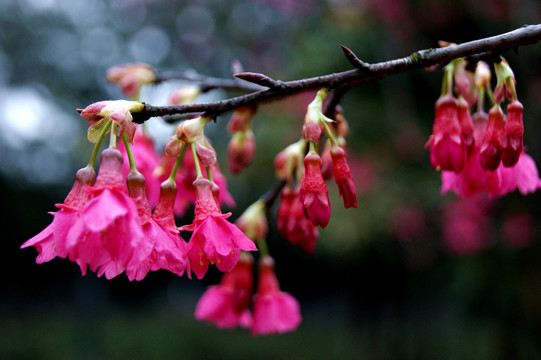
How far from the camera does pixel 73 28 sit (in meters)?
12.4

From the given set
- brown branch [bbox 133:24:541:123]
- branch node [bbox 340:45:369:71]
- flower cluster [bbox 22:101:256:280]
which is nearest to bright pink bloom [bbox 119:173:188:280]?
flower cluster [bbox 22:101:256:280]

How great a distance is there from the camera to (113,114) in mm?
592

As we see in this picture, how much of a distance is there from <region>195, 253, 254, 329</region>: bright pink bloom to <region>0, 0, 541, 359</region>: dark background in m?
0.60

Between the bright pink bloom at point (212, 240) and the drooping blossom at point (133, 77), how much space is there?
67cm

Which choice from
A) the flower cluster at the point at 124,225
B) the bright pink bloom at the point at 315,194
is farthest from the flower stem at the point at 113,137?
the bright pink bloom at the point at 315,194

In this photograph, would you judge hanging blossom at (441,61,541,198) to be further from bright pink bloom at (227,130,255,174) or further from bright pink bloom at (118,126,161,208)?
bright pink bloom at (118,126,161,208)

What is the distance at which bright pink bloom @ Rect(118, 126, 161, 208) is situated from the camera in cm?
114

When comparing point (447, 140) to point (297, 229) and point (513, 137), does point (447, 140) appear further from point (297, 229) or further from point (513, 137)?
point (297, 229)

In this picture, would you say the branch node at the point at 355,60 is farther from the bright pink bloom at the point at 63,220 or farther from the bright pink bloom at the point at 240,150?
the bright pink bloom at the point at 240,150

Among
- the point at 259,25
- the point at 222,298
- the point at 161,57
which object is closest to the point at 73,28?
the point at 161,57

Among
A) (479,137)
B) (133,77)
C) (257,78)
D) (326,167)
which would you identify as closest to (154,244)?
(257,78)

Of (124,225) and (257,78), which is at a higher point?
(257,78)

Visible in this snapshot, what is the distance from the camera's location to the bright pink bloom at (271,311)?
125 cm

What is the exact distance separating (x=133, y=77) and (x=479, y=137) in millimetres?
908
